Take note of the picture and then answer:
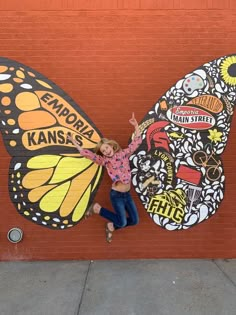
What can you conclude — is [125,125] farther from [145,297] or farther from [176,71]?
[145,297]

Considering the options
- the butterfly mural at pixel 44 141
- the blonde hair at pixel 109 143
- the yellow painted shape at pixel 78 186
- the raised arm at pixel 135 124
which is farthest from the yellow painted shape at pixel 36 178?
the raised arm at pixel 135 124

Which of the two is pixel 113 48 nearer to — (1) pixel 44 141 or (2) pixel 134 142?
(2) pixel 134 142

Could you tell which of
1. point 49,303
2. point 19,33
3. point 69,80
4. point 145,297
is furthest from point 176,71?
point 49,303

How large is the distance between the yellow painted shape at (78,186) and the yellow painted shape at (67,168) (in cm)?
9

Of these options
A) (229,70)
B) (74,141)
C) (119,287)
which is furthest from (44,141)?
(229,70)

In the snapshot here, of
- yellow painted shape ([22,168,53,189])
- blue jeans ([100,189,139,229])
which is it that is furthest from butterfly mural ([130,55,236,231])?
yellow painted shape ([22,168,53,189])

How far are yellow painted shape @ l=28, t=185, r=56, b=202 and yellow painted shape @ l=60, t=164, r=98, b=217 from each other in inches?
10.5

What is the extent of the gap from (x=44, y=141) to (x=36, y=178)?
51 cm

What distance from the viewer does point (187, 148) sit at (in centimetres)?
495

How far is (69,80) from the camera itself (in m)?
4.89

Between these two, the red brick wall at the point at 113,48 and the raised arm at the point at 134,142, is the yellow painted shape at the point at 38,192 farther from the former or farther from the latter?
the raised arm at the point at 134,142

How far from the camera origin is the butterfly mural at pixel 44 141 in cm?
489

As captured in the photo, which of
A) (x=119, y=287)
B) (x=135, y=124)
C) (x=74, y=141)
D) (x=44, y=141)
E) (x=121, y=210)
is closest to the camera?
(x=119, y=287)

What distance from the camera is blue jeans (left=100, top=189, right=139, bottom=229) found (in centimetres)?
465
